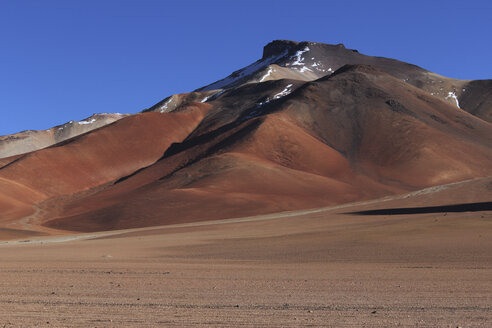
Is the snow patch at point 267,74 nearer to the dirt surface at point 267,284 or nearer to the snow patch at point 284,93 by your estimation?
the snow patch at point 284,93

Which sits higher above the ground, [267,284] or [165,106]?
[165,106]

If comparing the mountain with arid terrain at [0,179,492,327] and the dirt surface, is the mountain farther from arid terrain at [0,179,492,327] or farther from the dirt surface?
the dirt surface

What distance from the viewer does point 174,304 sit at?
1301cm

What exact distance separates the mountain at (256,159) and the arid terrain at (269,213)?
0.37 meters

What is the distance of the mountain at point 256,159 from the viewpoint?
73631 millimetres

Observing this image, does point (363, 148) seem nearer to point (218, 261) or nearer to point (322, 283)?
point (218, 261)

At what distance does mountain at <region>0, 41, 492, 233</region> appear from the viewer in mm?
73631

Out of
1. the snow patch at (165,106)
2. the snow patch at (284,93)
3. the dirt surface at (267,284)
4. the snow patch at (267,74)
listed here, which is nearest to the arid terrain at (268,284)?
the dirt surface at (267,284)

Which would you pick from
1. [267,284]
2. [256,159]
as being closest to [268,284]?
[267,284]

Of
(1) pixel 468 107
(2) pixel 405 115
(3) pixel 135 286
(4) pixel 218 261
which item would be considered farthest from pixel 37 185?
(1) pixel 468 107

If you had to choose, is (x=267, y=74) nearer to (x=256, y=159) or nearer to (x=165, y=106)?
(x=165, y=106)

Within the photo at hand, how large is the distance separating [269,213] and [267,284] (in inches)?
1949

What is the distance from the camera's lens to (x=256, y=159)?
92.2 meters

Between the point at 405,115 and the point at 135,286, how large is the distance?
9700 centimetres
